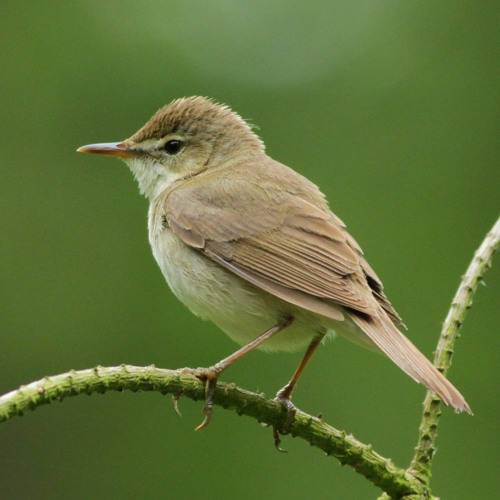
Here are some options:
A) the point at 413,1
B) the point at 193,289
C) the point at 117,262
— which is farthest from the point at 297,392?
the point at 413,1

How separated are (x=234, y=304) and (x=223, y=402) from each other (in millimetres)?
881

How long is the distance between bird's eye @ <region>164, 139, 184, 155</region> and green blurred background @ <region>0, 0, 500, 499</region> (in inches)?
95.0

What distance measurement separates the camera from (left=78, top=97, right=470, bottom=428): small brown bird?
362cm

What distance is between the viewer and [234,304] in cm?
382

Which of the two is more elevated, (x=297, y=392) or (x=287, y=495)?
(x=297, y=392)

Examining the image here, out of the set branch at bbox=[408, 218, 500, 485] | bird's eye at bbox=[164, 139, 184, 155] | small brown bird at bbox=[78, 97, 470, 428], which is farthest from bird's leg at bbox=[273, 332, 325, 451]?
bird's eye at bbox=[164, 139, 184, 155]

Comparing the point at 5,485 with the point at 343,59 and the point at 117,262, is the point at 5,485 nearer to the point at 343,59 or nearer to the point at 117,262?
the point at 117,262

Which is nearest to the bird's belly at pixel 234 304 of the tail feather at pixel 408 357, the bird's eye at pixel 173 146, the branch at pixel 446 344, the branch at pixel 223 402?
the tail feather at pixel 408 357

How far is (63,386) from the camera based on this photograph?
90.4 inches

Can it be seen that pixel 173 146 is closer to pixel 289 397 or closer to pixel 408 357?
pixel 289 397

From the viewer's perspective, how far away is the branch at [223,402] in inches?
87.4

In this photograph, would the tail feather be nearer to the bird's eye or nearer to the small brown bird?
the small brown bird

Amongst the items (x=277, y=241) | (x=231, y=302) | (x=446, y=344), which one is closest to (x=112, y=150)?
(x=277, y=241)

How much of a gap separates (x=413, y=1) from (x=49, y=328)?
491 centimetres
